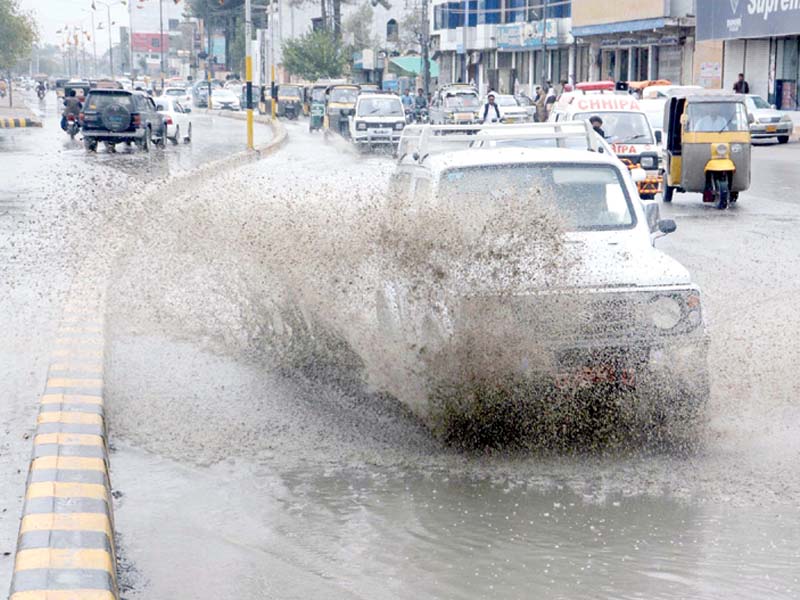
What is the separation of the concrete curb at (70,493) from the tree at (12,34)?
67.1 metres

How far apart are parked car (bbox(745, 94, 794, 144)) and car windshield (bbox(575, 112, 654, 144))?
18481mm

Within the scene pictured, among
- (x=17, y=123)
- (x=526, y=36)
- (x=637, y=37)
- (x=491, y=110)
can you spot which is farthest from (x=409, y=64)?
(x=491, y=110)

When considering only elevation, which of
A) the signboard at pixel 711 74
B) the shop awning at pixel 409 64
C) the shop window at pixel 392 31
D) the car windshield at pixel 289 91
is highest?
the shop window at pixel 392 31

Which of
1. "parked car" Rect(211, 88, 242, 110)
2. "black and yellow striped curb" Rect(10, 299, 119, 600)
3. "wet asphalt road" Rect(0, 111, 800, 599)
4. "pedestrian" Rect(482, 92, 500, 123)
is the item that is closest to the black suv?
"pedestrian" Rect(482, 92, 500, 123)

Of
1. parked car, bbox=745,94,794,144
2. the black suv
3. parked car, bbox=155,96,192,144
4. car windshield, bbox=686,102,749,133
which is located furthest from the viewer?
parked car, bbox=155,96,192,144

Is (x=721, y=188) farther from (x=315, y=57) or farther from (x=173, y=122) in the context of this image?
(x=315, y=57)

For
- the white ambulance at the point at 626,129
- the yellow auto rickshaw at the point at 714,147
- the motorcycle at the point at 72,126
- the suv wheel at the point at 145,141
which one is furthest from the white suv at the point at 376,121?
the yellow auto rickshaw at the point at 714,147

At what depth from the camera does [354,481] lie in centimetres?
616

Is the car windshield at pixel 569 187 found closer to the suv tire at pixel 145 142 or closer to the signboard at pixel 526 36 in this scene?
the suv tire at pixel 145 142

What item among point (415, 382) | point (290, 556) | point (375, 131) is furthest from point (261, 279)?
point (375, 131)

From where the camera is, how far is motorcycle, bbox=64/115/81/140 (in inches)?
1543

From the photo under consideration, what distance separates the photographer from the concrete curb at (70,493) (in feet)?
14.6

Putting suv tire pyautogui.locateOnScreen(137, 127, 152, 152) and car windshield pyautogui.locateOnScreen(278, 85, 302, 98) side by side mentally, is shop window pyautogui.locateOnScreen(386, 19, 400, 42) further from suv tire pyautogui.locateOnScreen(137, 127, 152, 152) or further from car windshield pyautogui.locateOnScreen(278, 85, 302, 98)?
suv tire pyautogui.locateOnScreen(137, 127, 152, 152)

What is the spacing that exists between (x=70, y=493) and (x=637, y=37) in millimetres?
55803
